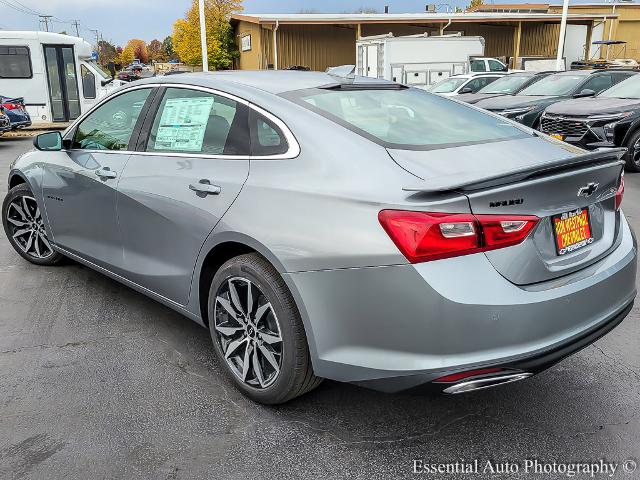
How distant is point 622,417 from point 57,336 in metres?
3.22

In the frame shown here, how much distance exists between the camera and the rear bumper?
2.21 metres

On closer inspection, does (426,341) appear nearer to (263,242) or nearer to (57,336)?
(263,242)

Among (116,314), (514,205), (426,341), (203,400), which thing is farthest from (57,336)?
(514,205)

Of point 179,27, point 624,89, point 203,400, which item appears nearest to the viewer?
point 203,400

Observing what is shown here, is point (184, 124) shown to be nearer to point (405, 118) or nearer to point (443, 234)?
point (405, 118)

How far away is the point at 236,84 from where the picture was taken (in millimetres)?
3217

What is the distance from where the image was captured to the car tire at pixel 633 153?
9.33m

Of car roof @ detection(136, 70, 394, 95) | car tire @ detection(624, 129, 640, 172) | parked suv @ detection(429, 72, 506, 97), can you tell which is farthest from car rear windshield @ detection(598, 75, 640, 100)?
car roof @ detection(136, 70, 394, 95)

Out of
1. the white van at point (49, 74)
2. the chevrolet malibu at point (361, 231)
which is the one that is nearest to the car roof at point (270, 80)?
the chevrolet malibu at point (361, 231)

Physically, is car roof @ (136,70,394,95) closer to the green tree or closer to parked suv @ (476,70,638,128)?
parked suv @ (476,70,638,128)

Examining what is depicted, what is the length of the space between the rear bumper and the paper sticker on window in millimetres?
1194

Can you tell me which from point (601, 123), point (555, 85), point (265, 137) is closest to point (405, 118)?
Result: point (265, 137)

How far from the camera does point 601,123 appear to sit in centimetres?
922

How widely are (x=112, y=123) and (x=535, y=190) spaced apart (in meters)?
2.84
